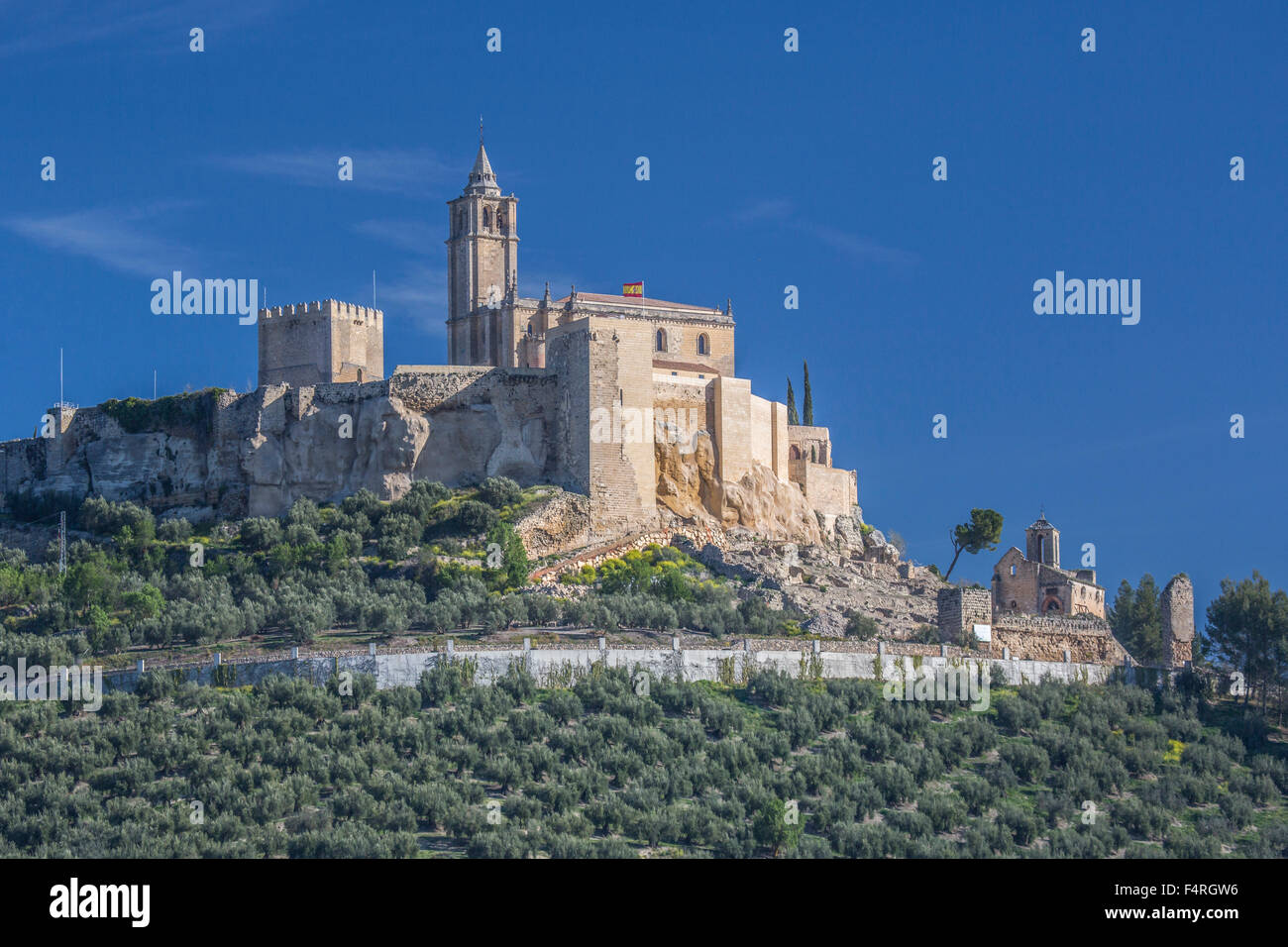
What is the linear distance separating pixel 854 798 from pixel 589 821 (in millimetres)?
5082

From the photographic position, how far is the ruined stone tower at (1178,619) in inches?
1642

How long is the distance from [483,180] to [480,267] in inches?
119

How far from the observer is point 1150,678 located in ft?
128

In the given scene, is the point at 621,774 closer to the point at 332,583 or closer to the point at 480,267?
the point at 332,583

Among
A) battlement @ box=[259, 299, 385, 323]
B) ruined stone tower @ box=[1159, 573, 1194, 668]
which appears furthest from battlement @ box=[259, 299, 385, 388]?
ruined stone tower @ box=[1159, 573, 1194, 668]

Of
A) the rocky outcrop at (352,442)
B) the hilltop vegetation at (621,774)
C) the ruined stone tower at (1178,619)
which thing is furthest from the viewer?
the rocky outcrop at (352,442)

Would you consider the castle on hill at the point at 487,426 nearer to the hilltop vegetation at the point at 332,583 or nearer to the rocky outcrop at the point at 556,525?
the rocky outcrop at the point at 556,525

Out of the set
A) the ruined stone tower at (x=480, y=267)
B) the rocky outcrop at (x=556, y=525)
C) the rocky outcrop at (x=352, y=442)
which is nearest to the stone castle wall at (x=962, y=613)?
the rocky outcrop at (x=556, y=525)

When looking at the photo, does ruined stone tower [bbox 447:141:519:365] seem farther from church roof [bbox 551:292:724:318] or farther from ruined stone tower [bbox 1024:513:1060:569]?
ruined stone tower [bbox 1024:513:1060:569]

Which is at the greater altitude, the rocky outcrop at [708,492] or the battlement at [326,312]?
the battlement at [326,312]

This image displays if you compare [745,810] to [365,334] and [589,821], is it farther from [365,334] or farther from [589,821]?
[365,334]

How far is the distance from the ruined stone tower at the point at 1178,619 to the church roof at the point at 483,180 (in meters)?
24.3

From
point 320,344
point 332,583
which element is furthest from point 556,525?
point 320,344

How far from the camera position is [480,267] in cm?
5319
